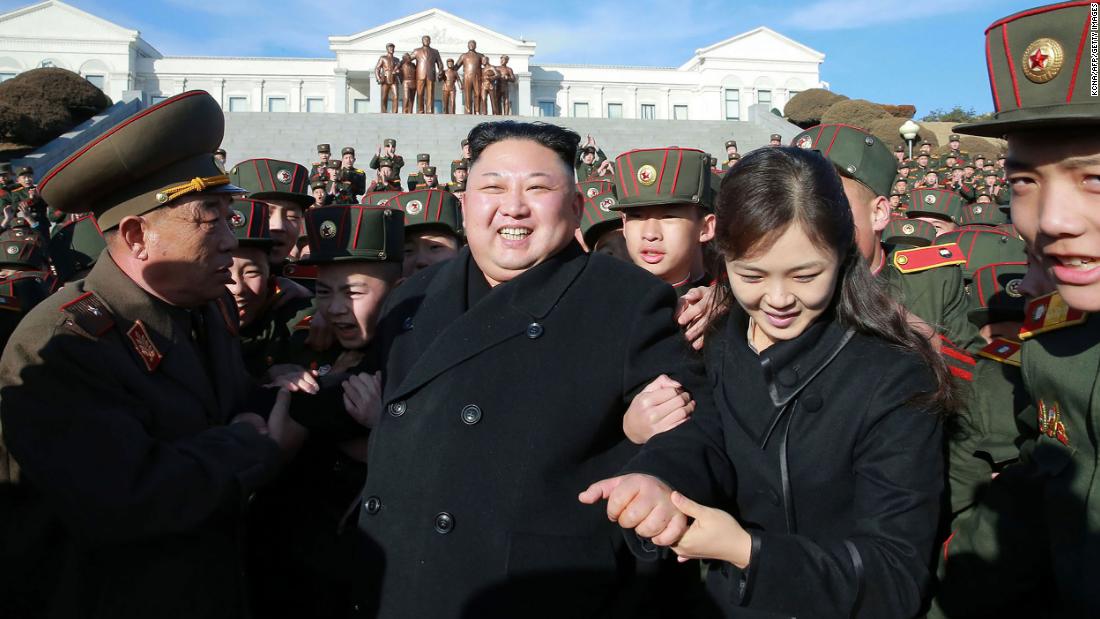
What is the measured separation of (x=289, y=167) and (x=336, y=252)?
3.08 m

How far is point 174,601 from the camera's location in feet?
7.98

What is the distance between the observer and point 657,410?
2193 millimetres

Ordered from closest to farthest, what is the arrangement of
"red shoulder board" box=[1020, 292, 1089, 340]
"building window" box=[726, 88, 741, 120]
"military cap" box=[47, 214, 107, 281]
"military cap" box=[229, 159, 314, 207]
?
"red shoulder board" box=[1020, 292, 1089, 340]
"military cap" box=[47, 214, 107, 281]
"military cap" box=[229, 159, 314, 207]
"building window" box=[726, 88, 741, 120]

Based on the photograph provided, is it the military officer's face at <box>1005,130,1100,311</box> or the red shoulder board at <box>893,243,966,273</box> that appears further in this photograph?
the red shoulder board at <box>893,243,966,273</box>

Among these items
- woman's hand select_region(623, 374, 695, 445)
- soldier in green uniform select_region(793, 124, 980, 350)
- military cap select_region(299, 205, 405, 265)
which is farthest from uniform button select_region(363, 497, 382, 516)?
soldier in green uniform select_region(793, 124, 980, 350)

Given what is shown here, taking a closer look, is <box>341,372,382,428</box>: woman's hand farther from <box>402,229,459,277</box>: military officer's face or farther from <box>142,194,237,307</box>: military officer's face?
<box>402,229,459,277</box>: military officer's face

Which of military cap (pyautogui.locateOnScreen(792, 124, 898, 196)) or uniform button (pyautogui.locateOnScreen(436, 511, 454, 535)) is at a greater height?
military cap (pyautogui.locateOnScreen(792, 124, 898, 196))

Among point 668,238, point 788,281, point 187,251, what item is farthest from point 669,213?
point 187,251

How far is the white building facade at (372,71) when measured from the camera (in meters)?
49.2

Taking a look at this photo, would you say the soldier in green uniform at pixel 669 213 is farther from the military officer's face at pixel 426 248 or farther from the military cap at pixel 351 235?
the military officer's face at pixel 426 248

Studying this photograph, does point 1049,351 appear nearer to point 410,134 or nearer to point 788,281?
point 788,281

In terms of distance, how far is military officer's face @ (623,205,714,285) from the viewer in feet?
13.2

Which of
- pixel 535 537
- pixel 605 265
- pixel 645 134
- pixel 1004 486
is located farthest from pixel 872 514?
pixel 645 134

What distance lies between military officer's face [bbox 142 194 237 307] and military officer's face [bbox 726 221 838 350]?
173 cm
